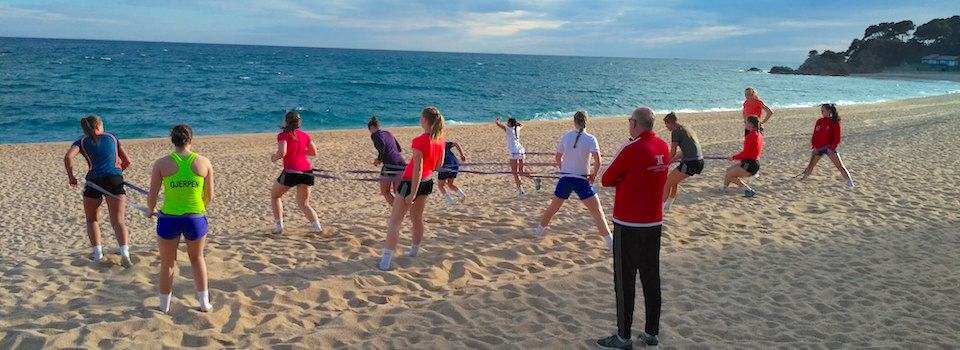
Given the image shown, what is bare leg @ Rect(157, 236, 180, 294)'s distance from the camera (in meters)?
4.66

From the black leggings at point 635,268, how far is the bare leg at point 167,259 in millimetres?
3362

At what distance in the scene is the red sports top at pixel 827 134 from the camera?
10.1m

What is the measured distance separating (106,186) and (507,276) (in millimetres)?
4022

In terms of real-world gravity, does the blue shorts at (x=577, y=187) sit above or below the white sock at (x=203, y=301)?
above

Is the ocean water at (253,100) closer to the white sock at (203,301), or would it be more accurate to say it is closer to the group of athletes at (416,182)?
the group of athletes at (416,182)

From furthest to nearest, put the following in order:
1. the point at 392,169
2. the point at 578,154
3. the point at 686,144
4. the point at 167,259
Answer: the point at 686,144, the point at 392,169, the point at 578,154, the point at 167,259

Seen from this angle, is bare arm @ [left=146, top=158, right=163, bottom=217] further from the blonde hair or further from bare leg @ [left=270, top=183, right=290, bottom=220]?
bare leg @ [left=270, top=183, right=290, bottom=220]

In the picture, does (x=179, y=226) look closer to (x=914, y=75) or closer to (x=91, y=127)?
(x=91, y=127)

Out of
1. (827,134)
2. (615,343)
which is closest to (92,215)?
(615,343)

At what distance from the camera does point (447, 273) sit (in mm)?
6160

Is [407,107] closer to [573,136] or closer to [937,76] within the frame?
[573,136]

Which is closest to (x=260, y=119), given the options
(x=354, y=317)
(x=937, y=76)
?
(x=354, y=317)

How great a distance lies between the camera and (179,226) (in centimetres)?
456

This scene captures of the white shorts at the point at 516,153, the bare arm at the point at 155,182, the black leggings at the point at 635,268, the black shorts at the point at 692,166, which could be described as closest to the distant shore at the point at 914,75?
the white shorts at the point at 516,153
